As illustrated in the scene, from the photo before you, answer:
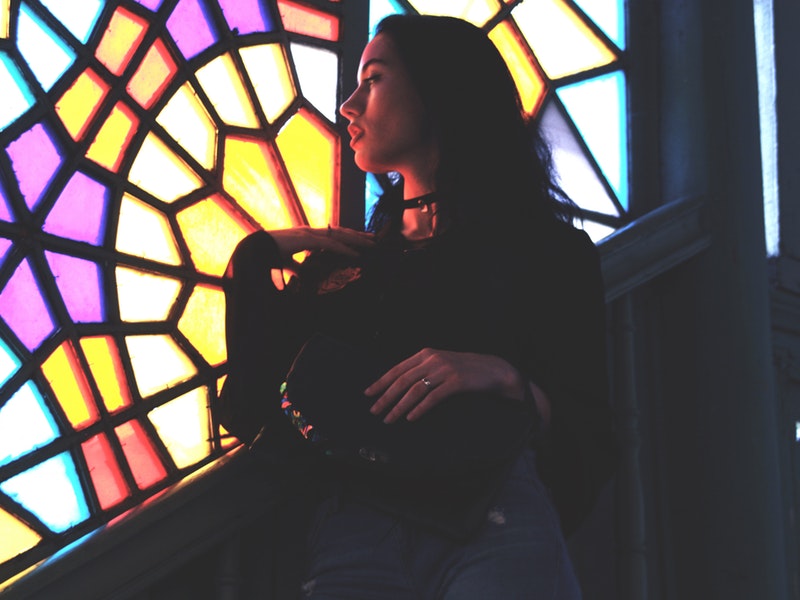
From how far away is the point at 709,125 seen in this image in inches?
89.7

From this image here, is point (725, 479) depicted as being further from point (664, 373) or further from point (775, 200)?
point (775, 200)

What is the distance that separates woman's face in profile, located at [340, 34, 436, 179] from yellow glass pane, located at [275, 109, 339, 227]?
0.24 metres

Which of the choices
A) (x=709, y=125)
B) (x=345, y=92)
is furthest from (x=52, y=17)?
(x=709, y=125)

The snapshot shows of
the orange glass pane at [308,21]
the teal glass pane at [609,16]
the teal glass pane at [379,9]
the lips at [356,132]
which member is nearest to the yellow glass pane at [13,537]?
the lips at [356,132]

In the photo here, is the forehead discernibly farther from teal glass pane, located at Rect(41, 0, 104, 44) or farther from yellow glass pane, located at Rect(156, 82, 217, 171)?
teal glass pane, located at Rect(41, 0, 104, 44)

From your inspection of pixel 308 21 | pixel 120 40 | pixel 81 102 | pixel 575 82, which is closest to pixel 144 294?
pixel 81 102

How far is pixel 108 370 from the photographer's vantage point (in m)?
1.57

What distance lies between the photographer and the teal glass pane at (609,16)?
2410 millimetres

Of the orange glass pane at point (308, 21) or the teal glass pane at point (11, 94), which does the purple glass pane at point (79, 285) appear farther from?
the orange glass pane at point (308, 21)

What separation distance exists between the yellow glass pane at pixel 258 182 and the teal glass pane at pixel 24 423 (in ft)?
1.56

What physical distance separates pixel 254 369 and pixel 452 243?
32 centimetres

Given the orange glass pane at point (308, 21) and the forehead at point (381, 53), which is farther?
the orange glass pane at point (308, 21)

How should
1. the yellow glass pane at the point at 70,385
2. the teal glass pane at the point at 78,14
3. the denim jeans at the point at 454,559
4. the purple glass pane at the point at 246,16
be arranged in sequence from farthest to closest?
the purple glass pane at the point at 246,16
the teal glass pane at the point at 78,14
the yellow glass pane at the point at 70,385
the denim jeans at the point at 454,559

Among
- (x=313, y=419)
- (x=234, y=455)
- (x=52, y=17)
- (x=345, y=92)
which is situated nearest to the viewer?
(x=313, y=419)
